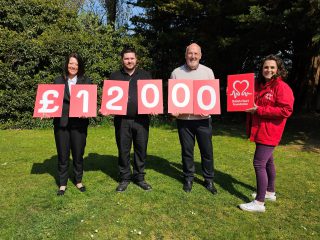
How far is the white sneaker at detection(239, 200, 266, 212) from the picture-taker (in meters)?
4.80

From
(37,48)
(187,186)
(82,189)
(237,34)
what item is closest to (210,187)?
Result: (187,186)

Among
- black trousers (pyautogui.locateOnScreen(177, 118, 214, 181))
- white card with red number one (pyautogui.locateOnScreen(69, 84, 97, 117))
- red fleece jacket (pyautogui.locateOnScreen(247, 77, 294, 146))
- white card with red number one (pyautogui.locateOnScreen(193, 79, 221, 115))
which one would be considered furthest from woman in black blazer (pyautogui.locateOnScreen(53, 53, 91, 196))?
red fleece jacket (pyautogui.locateOnScreen(247, 77, 294, 146))

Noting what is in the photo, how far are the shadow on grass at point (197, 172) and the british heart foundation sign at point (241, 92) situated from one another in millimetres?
1371

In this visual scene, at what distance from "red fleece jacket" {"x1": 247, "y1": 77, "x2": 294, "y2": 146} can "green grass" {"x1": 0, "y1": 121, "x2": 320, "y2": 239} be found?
104 centimetres

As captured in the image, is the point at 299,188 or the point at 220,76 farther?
the point at 220,76

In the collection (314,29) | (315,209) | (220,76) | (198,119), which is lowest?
(315,209)

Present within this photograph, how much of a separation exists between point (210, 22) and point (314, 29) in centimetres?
494

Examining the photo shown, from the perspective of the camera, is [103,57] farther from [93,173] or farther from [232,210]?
[232,210]

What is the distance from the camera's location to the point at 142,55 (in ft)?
44.5

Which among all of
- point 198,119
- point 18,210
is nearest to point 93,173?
point 18,210

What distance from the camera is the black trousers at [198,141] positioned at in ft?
17.5

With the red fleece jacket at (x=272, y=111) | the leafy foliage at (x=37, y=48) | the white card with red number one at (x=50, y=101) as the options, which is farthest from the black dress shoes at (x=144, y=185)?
the leafy foliage at (x=37, y=48)

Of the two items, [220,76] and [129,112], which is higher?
[220,76]

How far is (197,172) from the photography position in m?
6.52
